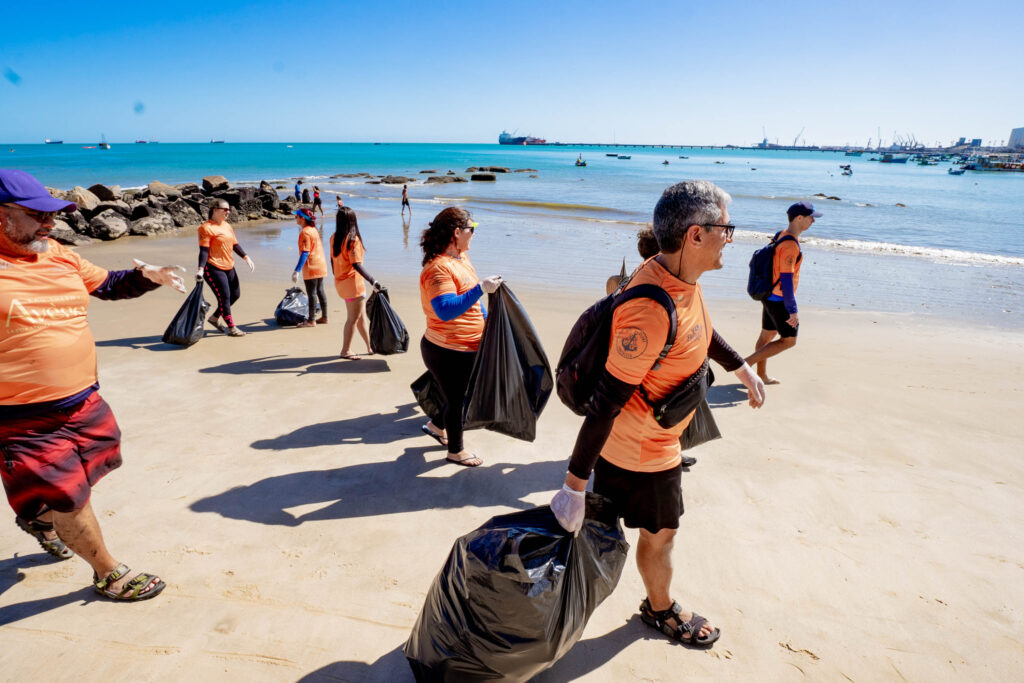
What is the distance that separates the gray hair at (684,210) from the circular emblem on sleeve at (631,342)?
0.37 meters

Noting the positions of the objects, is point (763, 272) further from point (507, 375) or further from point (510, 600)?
point (510, 600)

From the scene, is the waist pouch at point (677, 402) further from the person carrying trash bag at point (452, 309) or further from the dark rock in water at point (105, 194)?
the dark rock in water at point (105, 194)

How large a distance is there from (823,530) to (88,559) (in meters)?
3.92

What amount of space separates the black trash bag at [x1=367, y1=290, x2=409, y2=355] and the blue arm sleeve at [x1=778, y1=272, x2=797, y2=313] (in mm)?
3782

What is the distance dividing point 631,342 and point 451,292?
1.86 metres

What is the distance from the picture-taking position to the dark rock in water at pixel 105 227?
15.4 metres

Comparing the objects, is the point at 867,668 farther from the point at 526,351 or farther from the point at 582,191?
the point at 582,191

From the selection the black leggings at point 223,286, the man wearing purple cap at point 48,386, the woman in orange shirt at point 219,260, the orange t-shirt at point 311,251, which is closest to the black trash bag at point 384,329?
the orange t-shirt at point 311,251

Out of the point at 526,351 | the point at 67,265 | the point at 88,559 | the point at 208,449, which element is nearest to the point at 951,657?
the point at 526,351

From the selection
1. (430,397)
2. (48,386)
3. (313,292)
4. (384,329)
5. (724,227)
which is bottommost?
(430,397)

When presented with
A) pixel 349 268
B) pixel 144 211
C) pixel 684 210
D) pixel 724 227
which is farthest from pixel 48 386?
pixel 144 211

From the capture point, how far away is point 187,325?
643 centimetres

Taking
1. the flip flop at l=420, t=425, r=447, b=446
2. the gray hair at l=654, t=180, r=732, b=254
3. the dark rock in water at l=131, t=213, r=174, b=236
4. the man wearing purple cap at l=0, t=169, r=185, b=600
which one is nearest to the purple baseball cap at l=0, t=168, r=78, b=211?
the man wearing purple cap at l=0, t=169, r=185, b=600

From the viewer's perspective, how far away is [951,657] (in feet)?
7.97
